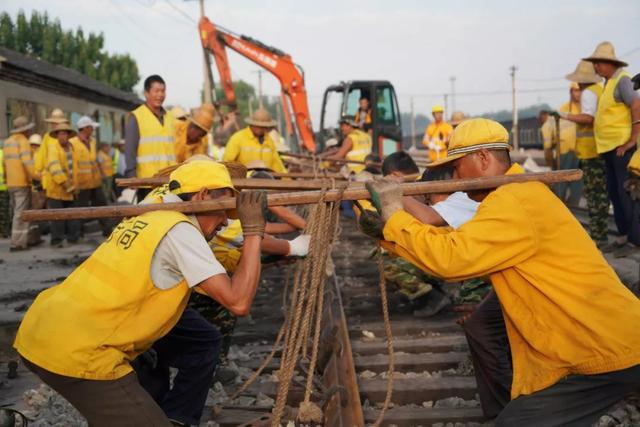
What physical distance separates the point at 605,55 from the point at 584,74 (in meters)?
1.21

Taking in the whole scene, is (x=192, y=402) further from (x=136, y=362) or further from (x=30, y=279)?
(x=30, y=279)

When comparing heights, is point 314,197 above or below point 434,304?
above

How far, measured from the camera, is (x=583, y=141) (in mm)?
7855

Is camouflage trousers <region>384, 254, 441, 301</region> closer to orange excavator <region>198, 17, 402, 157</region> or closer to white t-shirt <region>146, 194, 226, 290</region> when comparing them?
white t-shirt <region>146, 194, 226, 290</region>

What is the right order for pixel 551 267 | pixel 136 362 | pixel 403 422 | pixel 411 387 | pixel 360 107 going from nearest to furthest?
pixel 551 267
pixel 136 362
pixel 403 422
pixel 411 387
pixel 360 107

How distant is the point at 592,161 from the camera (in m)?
7.88

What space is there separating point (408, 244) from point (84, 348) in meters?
1.34

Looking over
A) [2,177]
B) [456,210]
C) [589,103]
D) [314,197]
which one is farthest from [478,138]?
[2,177]

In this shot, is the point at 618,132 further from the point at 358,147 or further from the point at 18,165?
the point at 18,165

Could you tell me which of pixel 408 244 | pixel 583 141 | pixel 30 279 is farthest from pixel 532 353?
pixel 30 279

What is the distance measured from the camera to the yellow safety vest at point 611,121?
6992 millimetres

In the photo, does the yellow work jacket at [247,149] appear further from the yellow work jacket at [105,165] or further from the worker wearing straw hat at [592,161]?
the yellow work jacket at [105,165]

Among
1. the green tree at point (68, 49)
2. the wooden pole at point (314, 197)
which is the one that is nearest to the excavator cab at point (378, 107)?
the wooden pole at point (314, 197)

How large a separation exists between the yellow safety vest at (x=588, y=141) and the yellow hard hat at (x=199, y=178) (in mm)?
5781
